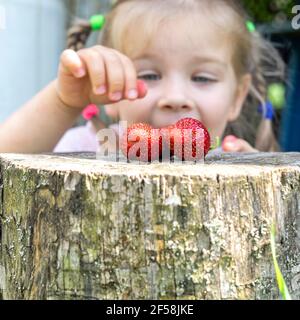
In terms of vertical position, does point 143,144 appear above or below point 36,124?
below

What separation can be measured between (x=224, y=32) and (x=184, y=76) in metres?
0.26

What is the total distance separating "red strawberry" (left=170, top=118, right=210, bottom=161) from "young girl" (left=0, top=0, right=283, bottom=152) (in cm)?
35

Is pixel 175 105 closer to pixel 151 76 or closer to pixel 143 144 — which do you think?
pixel 151 76

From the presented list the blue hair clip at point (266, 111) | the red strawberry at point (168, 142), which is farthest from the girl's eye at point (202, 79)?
the red strawberry at point (168, 142)

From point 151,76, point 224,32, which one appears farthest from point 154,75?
point 224,32

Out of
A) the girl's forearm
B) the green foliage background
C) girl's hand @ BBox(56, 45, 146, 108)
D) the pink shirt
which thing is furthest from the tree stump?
the green foliage background

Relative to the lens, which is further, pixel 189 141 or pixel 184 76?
pixel 184 76

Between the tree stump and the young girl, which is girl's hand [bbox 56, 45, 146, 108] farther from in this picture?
the tree stump

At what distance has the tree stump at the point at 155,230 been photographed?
3.00 feet

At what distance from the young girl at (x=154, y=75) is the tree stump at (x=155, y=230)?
1.75 feet

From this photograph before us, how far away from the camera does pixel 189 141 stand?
1.10 m

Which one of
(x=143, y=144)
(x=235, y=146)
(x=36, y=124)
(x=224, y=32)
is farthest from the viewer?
(x=224, y=32)

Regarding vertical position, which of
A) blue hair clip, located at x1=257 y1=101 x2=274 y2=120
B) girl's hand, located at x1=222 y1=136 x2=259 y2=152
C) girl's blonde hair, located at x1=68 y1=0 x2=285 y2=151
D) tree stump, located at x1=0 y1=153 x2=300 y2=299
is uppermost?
girl's blonde hair, located at x1=68 y1=0 x2=285 y2=151

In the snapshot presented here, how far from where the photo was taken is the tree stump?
92cm
